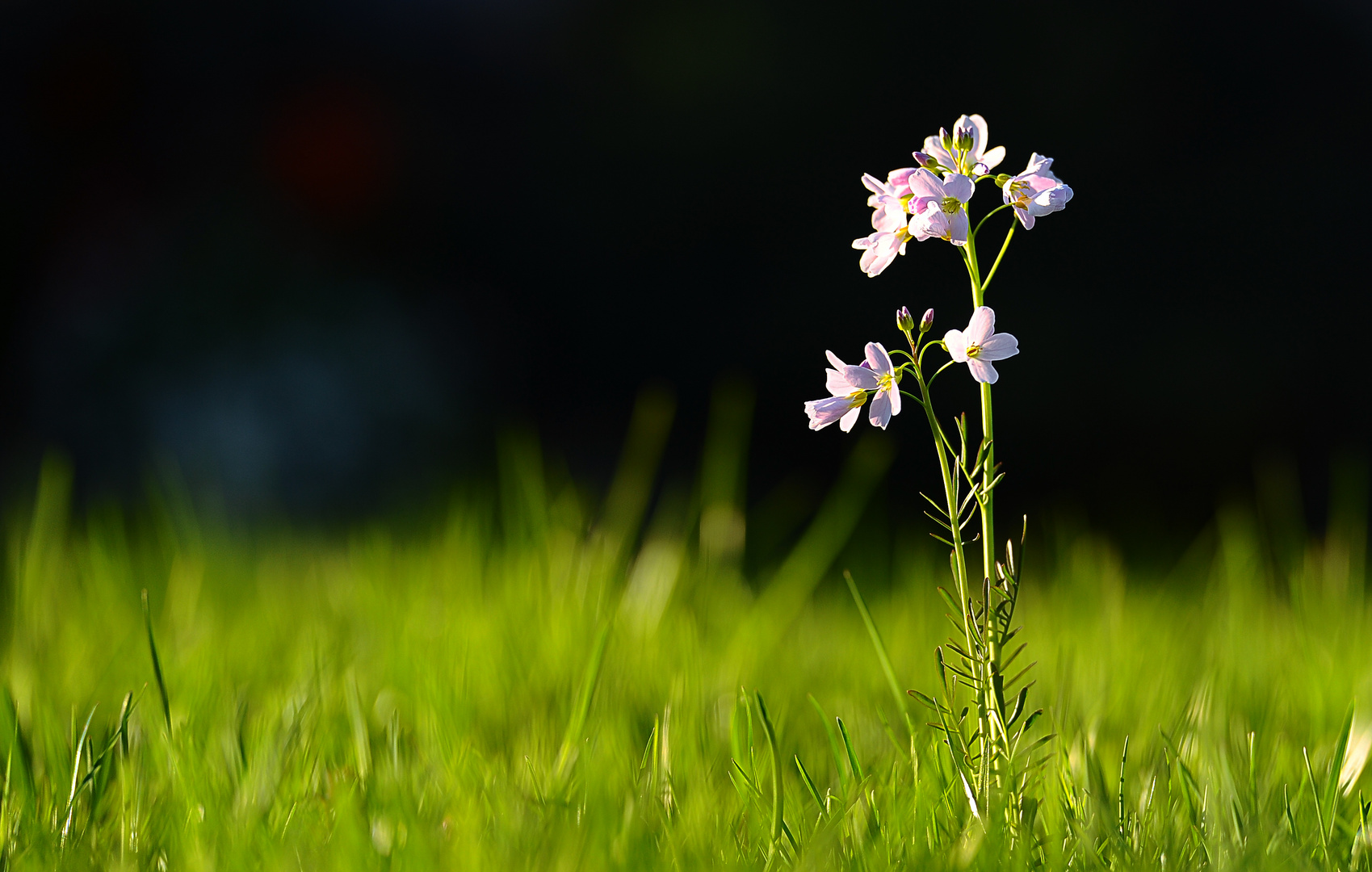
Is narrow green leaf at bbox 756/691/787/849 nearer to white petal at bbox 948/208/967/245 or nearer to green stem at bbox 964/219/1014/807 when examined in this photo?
green stem at bbox 964/219/1014/807

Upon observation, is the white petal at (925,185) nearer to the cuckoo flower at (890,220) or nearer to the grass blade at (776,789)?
the cuckoo flower at (890,220)

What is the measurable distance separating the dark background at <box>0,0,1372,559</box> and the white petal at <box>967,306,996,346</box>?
8.57 feet

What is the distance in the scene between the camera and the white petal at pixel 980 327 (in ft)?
3.01

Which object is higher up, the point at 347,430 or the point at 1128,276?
the point at 1128,276

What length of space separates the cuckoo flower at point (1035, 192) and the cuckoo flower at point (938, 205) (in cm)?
6

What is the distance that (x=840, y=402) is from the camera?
97cm

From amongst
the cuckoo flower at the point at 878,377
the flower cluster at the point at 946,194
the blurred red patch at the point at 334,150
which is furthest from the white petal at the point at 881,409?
the blurred red patch at the point at 334,150

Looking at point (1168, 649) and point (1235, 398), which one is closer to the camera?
point (1168, 649)

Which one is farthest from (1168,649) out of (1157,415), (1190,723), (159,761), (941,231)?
(1157,415)

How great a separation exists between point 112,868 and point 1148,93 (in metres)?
3.80

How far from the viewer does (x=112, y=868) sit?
39.9 inches

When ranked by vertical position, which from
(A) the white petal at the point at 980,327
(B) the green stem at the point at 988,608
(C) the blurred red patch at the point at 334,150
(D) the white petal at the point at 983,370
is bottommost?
(B) the green stem at the point at 988,608

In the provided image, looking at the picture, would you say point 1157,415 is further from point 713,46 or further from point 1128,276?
point 713,46

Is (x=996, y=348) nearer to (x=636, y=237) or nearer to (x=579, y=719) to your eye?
(x=579, y=719)
